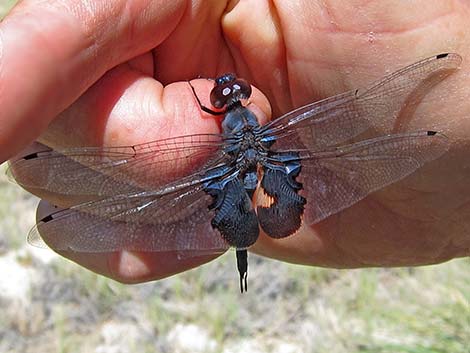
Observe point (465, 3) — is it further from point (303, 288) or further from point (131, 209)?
point (303, 288)

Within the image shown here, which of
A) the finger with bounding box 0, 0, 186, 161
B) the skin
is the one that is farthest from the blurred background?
the finger with bounding box 0, 0, 186, 161

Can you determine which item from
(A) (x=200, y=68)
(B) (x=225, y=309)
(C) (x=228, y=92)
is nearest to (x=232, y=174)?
(C) (x=228, y=92)

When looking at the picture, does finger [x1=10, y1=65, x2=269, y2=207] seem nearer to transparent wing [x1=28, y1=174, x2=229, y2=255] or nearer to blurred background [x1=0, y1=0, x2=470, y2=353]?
transparent wing [x1=28, y1=174, x2=229, y2=255]

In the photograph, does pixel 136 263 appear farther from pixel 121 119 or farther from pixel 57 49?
pixel 57 49

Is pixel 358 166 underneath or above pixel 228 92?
underneath

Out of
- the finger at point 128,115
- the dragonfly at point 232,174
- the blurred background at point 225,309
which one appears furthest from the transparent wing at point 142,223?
the blurred background at point 225,309

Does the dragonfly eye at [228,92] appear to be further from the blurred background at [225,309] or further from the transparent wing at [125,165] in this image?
the blurred background at [225,309]
